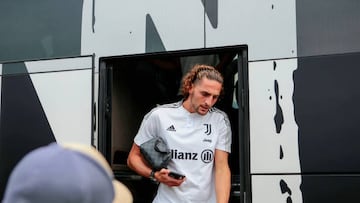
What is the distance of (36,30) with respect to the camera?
3.42m

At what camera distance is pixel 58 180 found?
793 mm

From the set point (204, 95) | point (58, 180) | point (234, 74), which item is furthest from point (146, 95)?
point (58, 180)

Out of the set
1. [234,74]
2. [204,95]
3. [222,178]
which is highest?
[234,74]

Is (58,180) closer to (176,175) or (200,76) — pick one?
(176,175)

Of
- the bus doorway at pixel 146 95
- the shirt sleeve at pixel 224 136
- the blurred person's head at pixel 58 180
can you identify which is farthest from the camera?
the bus doorway at pixel 146 95

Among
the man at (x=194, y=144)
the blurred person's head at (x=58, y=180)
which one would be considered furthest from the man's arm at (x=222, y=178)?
the blurred person's head at (x=58, y=180)

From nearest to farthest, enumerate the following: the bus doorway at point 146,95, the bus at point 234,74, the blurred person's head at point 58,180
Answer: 1. the blurred person's head at point 58,180
2. the bus at point 234,74
3. the bus doorway at point 146,95

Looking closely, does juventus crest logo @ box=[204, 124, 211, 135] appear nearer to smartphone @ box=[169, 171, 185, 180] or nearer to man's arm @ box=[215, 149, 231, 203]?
man's arm @ box=[215, 149, 231, 203]

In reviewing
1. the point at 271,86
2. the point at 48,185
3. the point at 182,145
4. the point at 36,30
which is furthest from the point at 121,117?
the point at 48,185

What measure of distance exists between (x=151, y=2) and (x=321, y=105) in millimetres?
1086

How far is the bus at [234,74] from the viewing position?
9.02 feet

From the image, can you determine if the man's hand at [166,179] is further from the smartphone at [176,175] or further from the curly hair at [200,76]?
the curly hair at [200,76]

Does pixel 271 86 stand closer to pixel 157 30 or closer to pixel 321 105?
pixel 321 105

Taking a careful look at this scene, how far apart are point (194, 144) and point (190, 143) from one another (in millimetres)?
21
